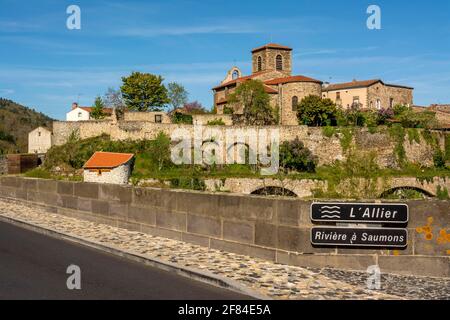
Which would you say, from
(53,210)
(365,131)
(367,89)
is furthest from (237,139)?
(53,210)

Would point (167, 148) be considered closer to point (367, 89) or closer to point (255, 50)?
point (255, 50)

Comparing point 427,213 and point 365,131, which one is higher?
point 365,131

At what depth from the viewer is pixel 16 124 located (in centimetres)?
11575

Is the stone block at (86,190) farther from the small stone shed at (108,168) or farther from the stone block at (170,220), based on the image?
the small stone shed at (108,168)

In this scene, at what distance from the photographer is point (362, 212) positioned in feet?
27.2

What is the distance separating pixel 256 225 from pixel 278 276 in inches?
65.9

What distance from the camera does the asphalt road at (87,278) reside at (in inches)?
271

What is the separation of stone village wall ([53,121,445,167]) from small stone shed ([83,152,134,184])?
9.04 m

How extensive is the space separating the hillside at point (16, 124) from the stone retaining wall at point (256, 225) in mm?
71805

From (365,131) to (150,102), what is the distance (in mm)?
39625

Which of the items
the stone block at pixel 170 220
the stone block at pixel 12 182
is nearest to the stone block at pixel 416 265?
the stone block at pixel 170 220

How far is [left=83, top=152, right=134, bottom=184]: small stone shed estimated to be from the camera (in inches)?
1984

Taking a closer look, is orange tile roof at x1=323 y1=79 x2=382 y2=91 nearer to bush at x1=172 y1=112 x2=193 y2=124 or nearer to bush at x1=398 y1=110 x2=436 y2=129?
bush at x1=398 y1=110 x2=436 y2=129

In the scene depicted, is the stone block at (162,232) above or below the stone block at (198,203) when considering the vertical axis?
below
